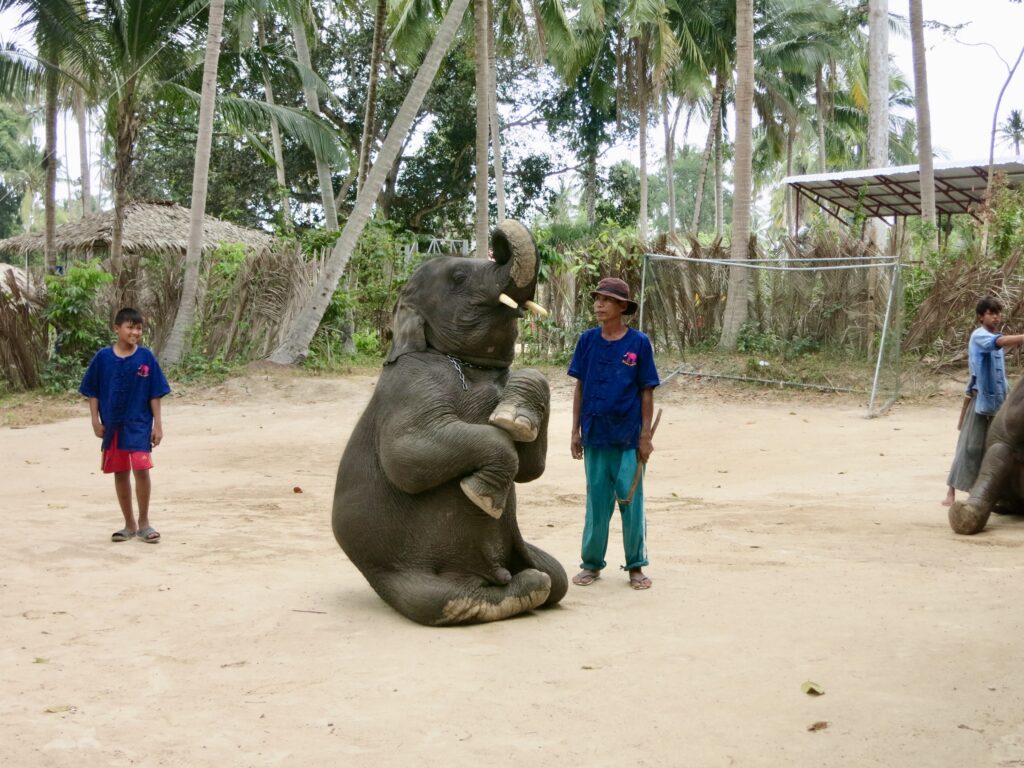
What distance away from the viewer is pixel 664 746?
11.6 feet

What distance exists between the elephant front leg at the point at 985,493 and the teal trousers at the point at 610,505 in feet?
8.76

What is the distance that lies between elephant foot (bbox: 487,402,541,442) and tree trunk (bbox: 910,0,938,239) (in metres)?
14.8

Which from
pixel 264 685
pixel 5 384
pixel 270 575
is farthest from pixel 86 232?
pixel 264 685

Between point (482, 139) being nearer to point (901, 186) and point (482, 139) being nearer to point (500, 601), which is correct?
point (901, 186)

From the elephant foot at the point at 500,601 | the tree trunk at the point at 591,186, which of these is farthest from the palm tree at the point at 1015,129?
the elephant foot at the point at 500,601

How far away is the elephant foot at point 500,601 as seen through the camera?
496 cm

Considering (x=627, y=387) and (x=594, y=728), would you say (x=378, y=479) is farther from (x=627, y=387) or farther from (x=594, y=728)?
(x=594, y=728)

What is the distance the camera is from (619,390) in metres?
5.83

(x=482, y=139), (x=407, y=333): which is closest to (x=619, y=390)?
(x=407, y=333)

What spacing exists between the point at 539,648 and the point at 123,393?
388 cm

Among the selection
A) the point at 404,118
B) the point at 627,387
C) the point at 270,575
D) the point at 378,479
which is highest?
the point at 404,118

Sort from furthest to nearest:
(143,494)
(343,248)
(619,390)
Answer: (343,248)
(143,494)
(619,390)

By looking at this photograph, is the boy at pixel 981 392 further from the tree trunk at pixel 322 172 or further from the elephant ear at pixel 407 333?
the tree trunk at pixel 322 172

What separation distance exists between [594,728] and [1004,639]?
2040 mm
